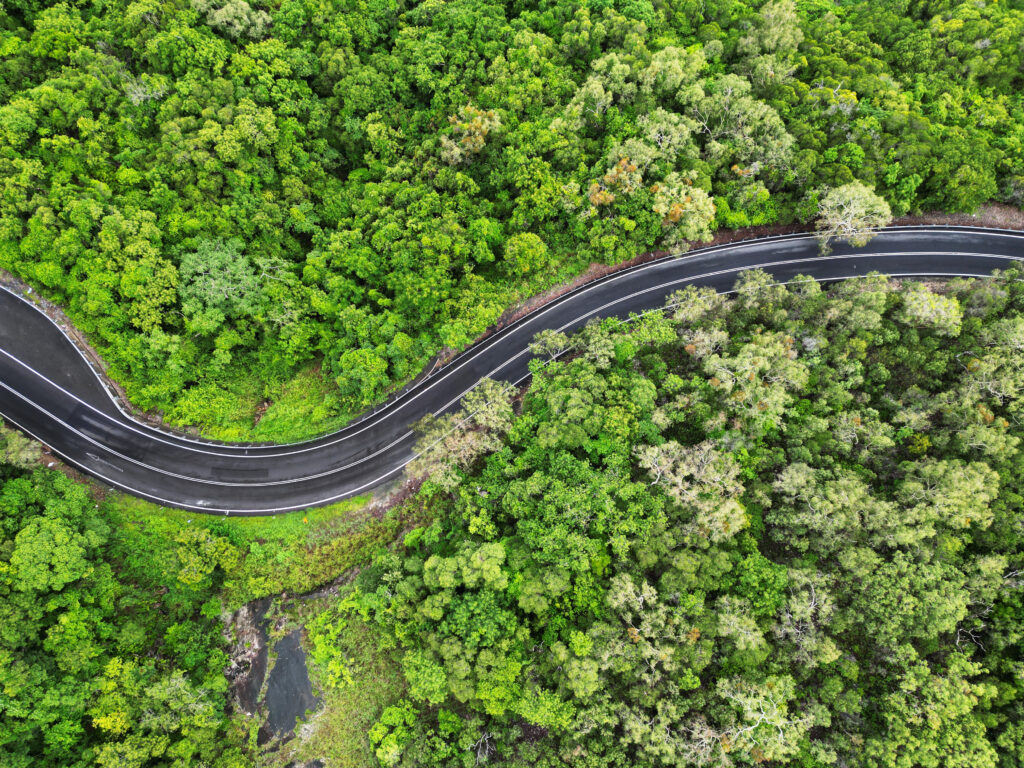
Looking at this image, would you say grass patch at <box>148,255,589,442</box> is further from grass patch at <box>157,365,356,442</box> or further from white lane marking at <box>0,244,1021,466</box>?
white lane marking at <box>0,244,1021,466</box>

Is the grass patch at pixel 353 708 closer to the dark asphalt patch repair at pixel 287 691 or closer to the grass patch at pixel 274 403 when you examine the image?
the dark asphalt patch repair at pixel 287 691

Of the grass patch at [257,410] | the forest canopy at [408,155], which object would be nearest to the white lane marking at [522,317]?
the grass patch at [257,410]

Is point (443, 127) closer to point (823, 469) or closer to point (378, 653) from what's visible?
point (823, 469)

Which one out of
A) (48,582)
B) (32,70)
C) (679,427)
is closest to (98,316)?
(48,582)

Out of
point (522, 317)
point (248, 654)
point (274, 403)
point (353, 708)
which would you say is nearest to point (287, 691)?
point (248, 654)

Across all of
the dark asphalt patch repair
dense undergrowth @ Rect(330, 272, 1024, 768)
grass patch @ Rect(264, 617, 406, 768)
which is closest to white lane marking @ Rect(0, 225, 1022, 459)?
Answer: dense undergrowth @ Rect(330, 272, 1024, 768)

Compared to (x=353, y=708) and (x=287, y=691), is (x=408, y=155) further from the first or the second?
(x=353, y=708)
